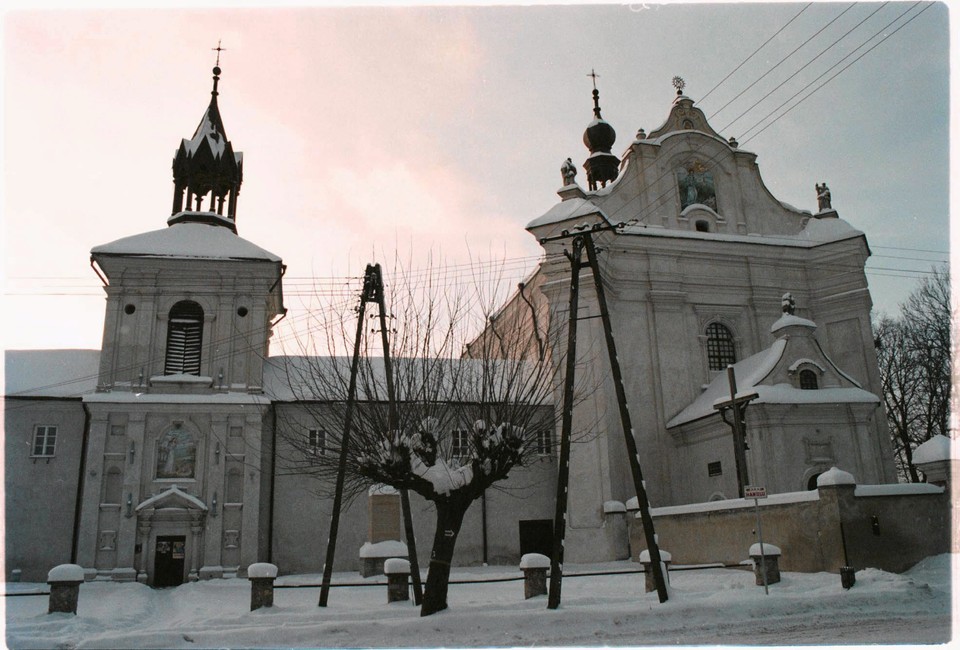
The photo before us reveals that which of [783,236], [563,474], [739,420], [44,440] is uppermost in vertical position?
[783,236]

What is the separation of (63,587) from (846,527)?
15.8 m

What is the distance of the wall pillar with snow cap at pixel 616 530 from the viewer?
944 inches

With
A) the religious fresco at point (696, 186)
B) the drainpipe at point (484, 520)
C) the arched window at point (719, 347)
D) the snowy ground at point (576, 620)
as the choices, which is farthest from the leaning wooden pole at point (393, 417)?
the religious fresco at point (696, 186)

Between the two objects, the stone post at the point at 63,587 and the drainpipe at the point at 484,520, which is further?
the drainpipe at the point at 484,520

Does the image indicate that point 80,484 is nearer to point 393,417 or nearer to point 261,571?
point 261,571

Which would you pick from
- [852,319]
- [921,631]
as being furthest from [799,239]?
[921,631]

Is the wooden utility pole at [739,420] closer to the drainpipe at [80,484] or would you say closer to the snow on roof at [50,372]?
the drainpipe at [80,484]

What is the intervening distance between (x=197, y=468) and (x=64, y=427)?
4.51 m

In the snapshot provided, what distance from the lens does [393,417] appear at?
14.4 m

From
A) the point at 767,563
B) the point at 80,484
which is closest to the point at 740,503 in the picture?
the point at 767,563

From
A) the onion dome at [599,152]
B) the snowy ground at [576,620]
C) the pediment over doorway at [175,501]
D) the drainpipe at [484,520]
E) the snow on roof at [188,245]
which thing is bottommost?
the snowy ground at [576,620]

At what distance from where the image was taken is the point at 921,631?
1062cm

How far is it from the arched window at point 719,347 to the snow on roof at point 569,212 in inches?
227

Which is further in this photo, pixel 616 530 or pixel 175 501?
pixel 175 501
